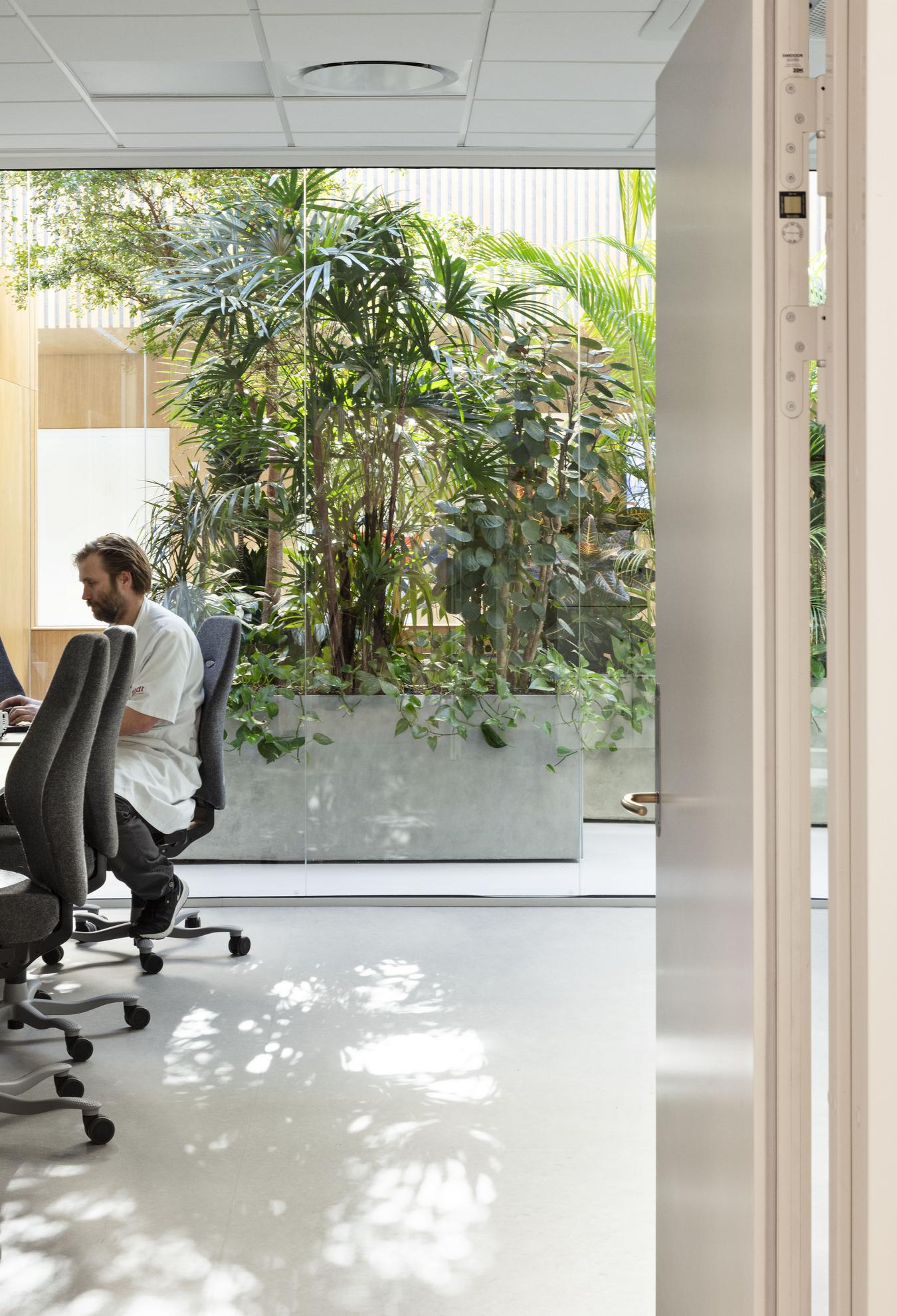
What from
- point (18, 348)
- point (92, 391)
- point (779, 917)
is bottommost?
point (779, 917)

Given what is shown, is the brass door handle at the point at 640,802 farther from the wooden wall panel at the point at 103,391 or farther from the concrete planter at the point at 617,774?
the wooden wall panel at the point at 103,391

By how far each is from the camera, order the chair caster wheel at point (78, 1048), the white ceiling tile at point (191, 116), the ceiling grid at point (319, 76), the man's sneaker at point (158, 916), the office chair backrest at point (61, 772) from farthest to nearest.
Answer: the white ceiling tile at point (191, 116)
the man's sneaker at point (158, 916)
the ceiling grid at point (319, 76)
the chair caster wheel at point (78, 1048)
the office chair backrest at point (61, 772)

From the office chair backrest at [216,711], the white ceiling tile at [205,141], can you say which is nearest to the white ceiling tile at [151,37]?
the white ceiling tile at [205,141]

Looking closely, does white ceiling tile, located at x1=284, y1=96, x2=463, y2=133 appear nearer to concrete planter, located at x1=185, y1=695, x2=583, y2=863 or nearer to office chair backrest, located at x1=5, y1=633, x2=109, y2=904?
concrete planter, located at x1=185, y1=695, x2=583, y2=863

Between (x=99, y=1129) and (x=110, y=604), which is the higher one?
(x=110, y=604)

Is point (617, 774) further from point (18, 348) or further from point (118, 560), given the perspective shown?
point (18, 348)

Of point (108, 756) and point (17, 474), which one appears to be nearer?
point (108, 756)

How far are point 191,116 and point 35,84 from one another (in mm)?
569

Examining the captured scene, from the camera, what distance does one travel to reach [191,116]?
439cm

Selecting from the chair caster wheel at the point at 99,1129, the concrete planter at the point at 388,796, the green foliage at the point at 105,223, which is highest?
the green foliage at the point at 105,223

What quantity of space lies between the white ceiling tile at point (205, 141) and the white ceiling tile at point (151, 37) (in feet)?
2.31

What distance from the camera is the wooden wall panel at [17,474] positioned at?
16.0 ft

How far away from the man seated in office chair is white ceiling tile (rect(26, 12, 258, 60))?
5.14 ft

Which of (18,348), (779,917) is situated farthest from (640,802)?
(18,348)
